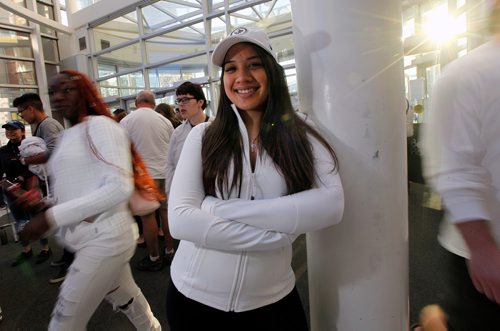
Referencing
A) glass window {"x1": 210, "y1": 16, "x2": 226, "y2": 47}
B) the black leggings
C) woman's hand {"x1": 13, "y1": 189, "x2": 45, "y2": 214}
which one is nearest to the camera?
the black leggings

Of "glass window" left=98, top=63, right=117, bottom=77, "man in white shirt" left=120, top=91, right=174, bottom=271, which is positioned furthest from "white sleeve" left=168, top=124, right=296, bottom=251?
"glass window" left=98, top=63, right=117, bottom=77

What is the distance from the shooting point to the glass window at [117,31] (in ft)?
30.8

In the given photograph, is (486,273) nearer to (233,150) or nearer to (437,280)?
(233,150)

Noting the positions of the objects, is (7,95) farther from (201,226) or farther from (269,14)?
(201,226)

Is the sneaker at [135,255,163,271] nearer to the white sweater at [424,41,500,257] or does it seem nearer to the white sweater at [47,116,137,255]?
the white sweater at [47,116,137,255]

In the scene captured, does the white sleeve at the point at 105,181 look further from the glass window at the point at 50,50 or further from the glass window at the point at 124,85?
the glass window at the point at 50,50

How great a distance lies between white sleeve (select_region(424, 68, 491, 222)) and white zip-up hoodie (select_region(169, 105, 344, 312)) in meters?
0.30

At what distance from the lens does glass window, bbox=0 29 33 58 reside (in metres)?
9.63

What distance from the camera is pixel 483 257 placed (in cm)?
82

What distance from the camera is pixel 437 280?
264 cm

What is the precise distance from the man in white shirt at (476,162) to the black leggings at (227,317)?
56 cm

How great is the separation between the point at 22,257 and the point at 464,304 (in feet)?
15.1

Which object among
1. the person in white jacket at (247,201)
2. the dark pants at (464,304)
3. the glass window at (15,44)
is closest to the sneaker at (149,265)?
the person in white jacket at (247,201)

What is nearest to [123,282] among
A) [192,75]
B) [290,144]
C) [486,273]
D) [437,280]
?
[290,144]
